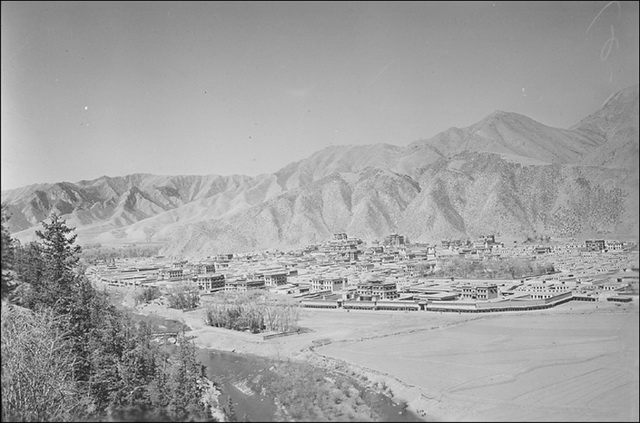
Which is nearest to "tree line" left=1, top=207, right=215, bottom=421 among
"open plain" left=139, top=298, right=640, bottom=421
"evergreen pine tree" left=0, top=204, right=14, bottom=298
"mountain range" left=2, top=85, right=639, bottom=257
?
"evergreen pine tree" left=0, top=204, right=14, bottom=298

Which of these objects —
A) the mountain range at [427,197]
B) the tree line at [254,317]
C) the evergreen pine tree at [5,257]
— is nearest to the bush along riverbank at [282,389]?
the tree line at [254,317]

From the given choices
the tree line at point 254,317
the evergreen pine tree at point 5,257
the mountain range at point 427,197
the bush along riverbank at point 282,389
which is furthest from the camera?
the mountain range at point 427,197

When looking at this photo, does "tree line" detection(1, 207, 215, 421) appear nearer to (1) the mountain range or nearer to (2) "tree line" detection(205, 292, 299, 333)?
(2) "tree line" detection(205, 292, 299, 333)

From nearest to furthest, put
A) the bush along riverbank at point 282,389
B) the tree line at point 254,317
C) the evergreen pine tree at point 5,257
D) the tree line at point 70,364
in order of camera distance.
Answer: the evergreen pine tree at point 5,257, the tree line at point 70,364, the bush along riverbank at point 282,389, the tree line at point 254,317

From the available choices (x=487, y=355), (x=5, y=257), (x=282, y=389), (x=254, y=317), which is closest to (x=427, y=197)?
(x=254, y=317)

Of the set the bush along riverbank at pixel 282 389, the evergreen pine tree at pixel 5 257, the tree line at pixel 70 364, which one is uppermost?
the evergreen pine tree at pixel 5 257

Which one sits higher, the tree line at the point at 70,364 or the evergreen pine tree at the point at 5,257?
the evergreen pine tree at the point at 5,257

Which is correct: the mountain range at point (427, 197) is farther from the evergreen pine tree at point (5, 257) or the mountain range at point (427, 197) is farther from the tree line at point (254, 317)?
the evergreen pine tree at point (5, 257)
